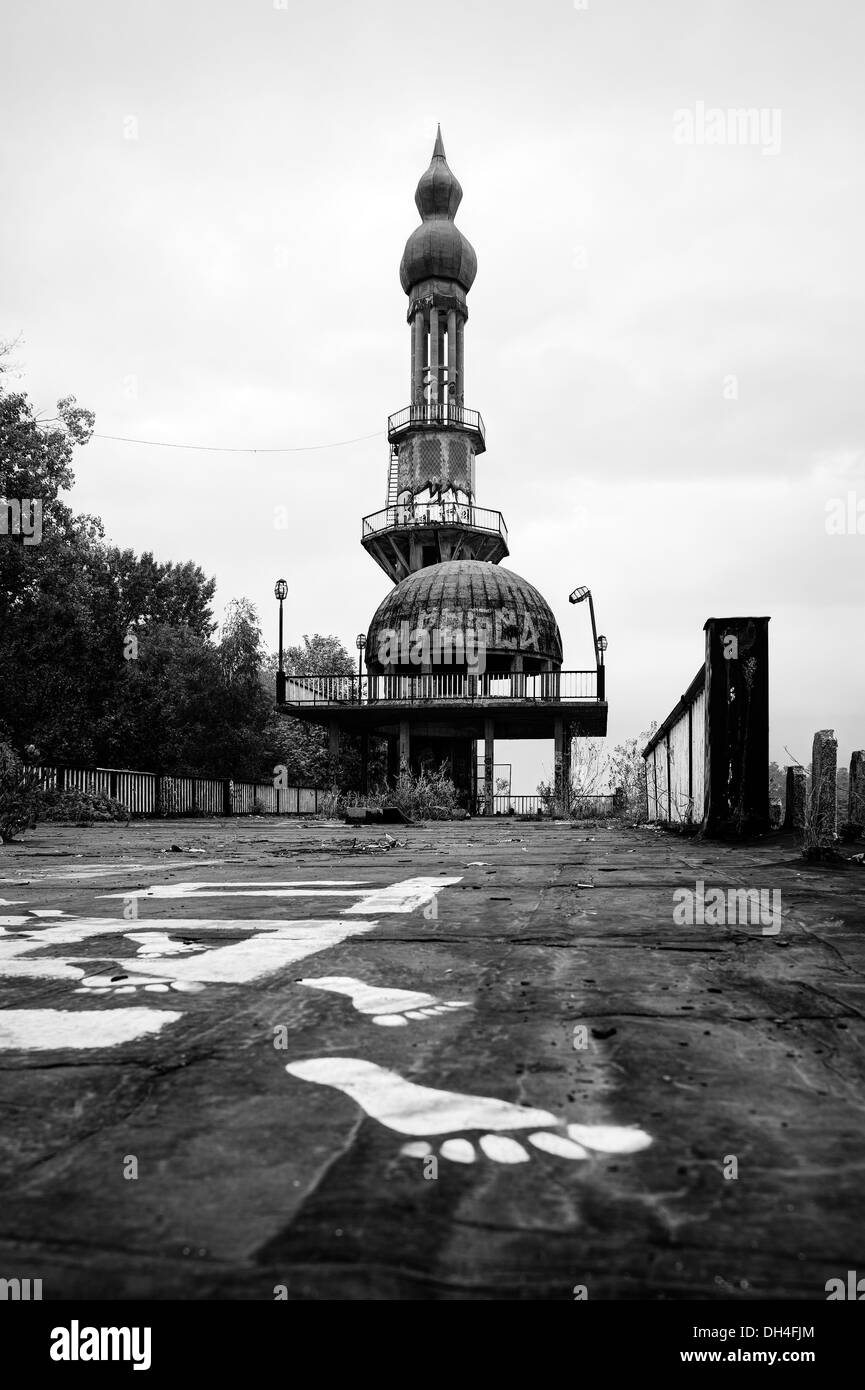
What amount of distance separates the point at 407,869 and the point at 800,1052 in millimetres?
4724

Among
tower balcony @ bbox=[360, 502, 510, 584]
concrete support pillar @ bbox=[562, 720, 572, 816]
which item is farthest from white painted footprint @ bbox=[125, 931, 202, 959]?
tower balcony @ bbox=[360, 502, 510, 584]

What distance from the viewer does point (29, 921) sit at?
3496 millimetres

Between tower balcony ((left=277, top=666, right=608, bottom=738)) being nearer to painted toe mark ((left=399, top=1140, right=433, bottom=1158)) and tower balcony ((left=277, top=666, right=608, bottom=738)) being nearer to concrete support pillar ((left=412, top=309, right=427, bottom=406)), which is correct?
concrete support pillar ((left=412, top=309, right=427, bottom=406))

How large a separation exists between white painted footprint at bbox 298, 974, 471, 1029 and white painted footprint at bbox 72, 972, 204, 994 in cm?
27

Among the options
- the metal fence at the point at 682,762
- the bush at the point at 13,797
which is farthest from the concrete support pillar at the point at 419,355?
the bush at the point at 13,797

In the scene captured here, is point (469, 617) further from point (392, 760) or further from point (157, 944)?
point (157, 944)

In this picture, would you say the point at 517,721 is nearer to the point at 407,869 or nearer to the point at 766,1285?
the point at 407,869

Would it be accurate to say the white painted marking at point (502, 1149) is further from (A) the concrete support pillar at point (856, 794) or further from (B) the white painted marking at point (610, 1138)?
(A) the concrete support pillar at point (856, 794)

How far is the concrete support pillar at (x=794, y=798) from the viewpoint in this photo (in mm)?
8828

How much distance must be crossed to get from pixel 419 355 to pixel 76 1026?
40.1 metres

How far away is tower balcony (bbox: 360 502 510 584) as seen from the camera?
1489 inches

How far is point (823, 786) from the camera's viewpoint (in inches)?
289

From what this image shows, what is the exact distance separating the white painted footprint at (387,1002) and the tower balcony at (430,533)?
35938mm
